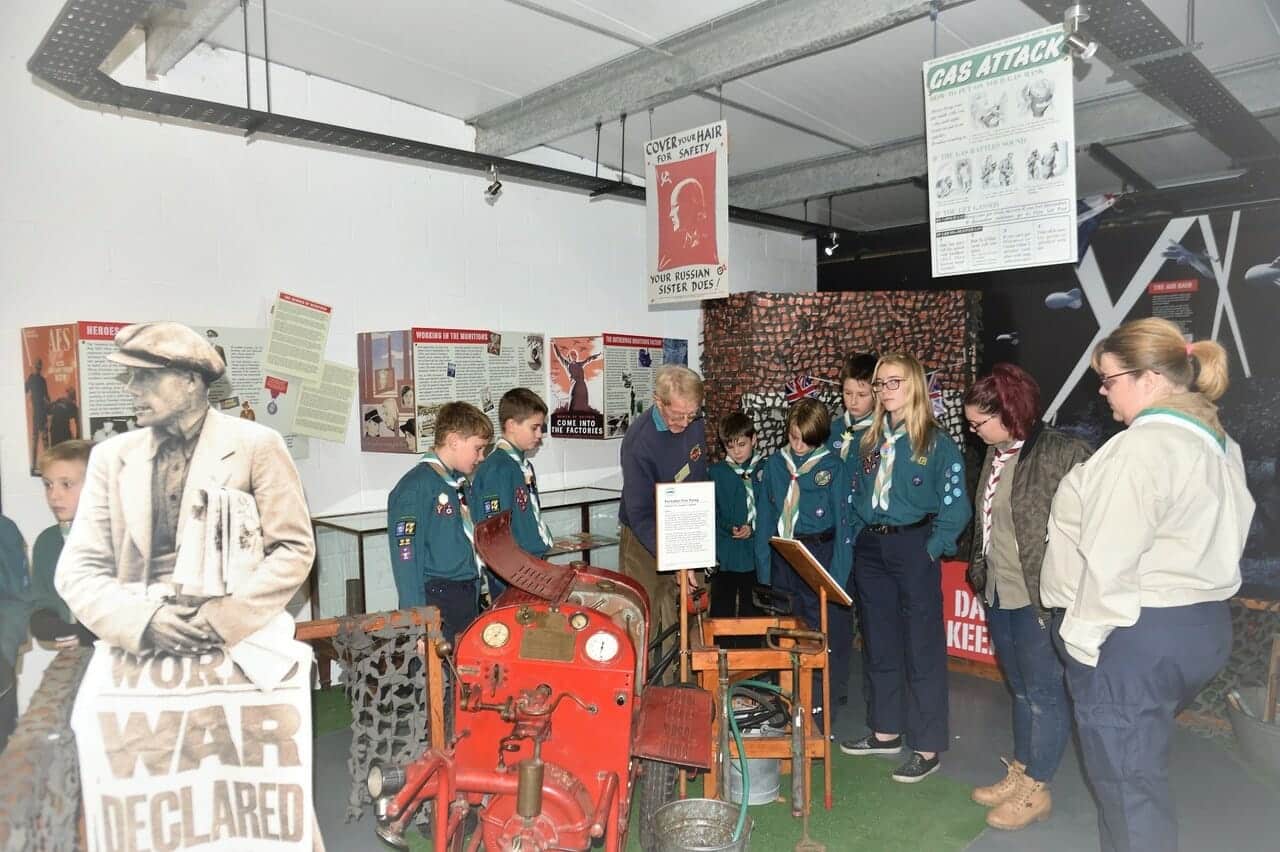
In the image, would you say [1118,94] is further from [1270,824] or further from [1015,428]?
[1270,824]

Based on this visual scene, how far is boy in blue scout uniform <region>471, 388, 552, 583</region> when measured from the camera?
379 cm

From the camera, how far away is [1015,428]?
3.11 meters

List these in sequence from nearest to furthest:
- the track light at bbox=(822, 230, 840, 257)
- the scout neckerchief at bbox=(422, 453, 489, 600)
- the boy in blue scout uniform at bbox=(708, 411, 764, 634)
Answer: the scout neckerchief at bbox=(422, 453, 489, 600) → the boy in blue scout uniform at bbox=(708, 411, 764, 634) → the track light at bbox=(822, 230, 840, 257)

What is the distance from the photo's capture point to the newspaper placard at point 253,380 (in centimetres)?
223

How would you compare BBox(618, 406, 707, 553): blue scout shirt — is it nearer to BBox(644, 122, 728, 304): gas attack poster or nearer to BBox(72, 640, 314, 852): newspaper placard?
BBox(644, 122, 728, 304): gas attack poster

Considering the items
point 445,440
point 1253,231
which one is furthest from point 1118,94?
point 445,440

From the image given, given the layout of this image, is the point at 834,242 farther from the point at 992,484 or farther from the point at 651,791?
the point at 651,791

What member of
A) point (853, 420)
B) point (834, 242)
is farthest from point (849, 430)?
point (834, 242)

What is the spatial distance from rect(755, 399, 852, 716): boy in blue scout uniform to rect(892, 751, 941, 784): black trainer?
1.45 ft

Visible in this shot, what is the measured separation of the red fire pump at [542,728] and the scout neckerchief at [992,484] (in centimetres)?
137

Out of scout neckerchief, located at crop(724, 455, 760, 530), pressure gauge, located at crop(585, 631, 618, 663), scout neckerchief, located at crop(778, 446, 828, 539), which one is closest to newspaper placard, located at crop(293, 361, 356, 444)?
pressure gauge, located at crop(585, 631, 618, 663)

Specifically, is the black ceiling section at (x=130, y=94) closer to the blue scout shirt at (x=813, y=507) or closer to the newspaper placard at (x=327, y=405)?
the newspaper placard at (x=327, y=405)

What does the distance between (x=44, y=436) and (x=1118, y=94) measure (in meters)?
5.62

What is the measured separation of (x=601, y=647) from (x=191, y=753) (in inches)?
41.5
